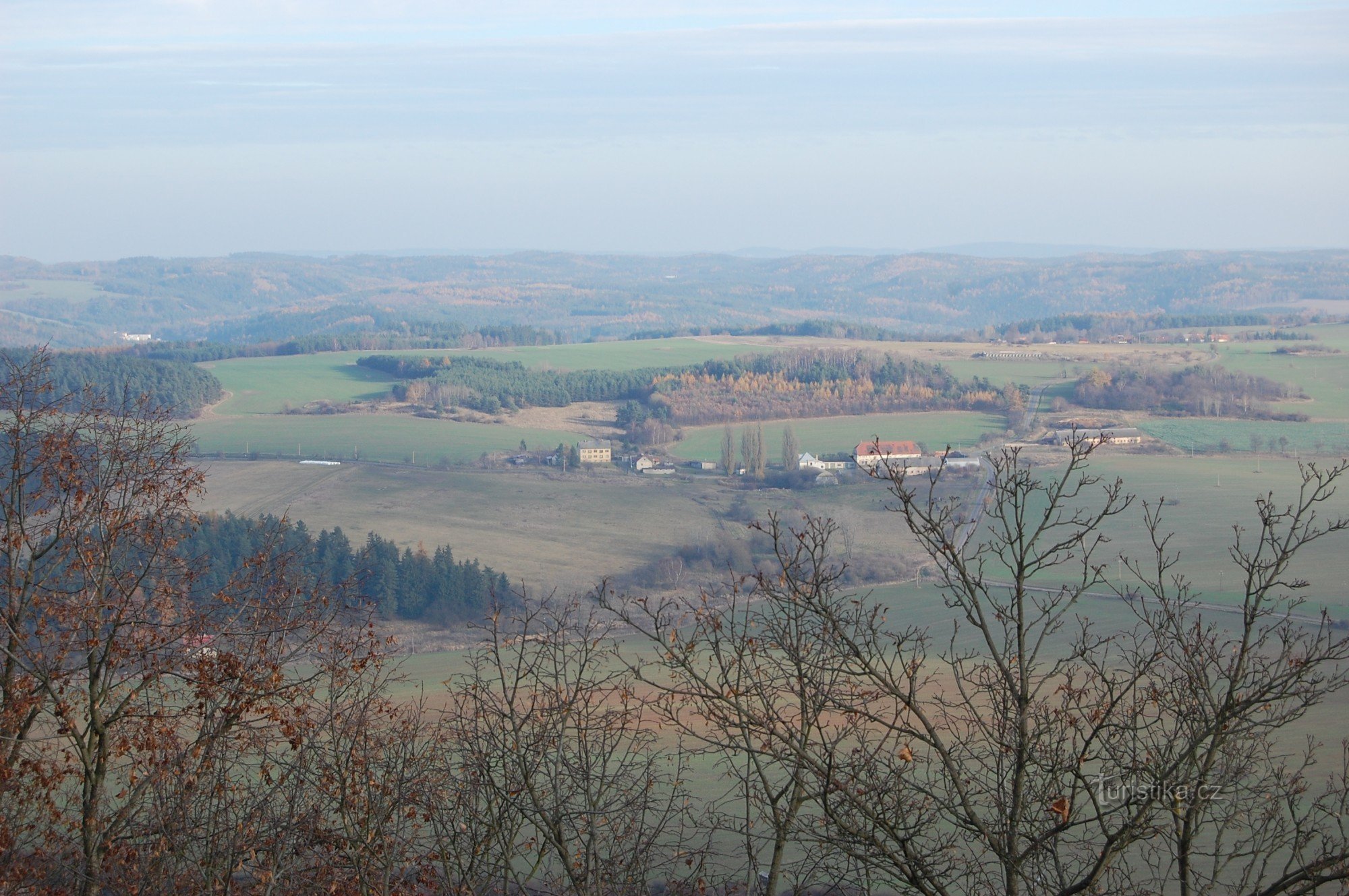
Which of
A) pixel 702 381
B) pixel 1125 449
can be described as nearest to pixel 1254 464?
pixel 1125 449

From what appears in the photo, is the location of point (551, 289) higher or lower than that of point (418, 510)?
higher

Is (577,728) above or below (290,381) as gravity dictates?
above

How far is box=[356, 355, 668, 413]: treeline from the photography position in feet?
240

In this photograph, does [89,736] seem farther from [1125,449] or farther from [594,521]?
[1125,449]

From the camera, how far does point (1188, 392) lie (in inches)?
2346

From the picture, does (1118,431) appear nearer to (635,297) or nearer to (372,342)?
(372,342)

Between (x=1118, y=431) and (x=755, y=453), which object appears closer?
(x=1118, y=431)

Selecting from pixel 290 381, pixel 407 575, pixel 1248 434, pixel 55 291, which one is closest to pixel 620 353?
pixel 290 381

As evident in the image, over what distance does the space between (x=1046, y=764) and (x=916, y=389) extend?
63816 mm

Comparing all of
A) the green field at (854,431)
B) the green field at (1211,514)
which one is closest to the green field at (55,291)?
the green field at (854,431)

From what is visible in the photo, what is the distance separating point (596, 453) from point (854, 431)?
1335cm

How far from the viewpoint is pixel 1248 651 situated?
6.38 metres

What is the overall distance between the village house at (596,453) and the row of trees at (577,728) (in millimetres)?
46622

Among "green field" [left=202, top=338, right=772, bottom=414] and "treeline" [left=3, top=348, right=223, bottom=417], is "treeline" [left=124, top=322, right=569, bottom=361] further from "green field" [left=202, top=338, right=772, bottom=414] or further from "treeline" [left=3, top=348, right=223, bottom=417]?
"treeline" [left=3, top=348, right=223, bottom=417]
